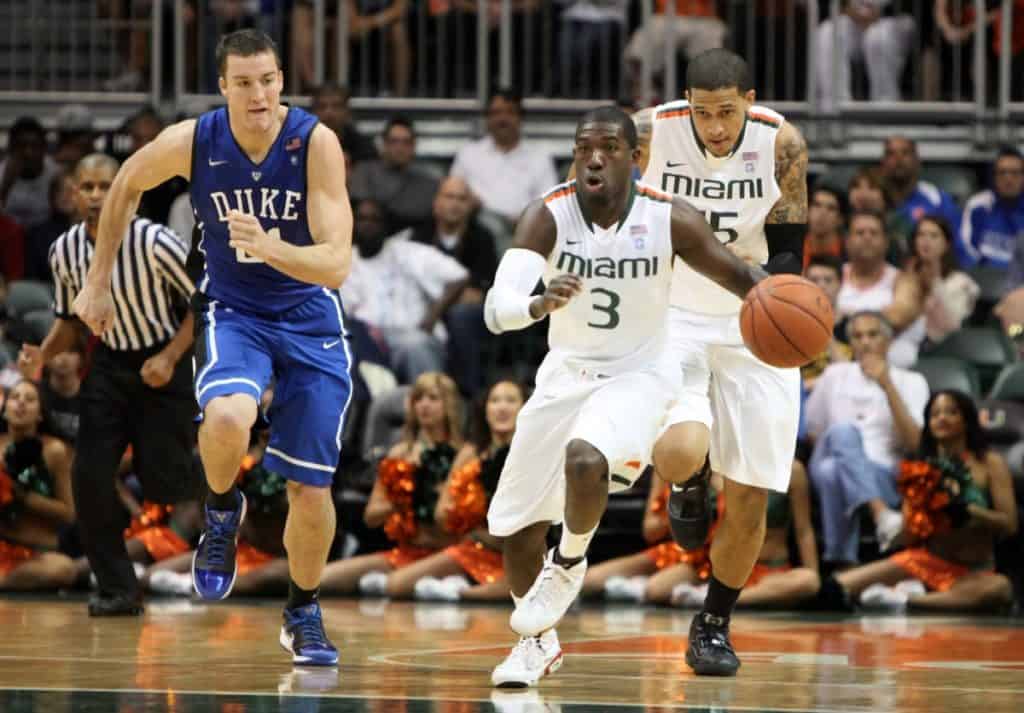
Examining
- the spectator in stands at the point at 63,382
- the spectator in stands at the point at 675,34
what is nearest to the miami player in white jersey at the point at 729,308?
the spectator in stands at the point at 63,382

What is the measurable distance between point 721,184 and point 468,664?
199 cm

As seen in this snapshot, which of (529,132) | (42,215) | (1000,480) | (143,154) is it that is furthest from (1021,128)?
(143,154)

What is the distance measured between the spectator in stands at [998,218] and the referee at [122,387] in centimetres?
549

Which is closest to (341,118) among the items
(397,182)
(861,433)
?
(397,182)

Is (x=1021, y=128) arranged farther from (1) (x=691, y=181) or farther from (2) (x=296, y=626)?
(2) (x=296, y=626)

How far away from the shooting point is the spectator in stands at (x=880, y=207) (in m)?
12.6

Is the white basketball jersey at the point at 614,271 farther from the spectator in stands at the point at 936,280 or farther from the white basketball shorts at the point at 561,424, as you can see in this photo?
the spectator in stands at the point at 936,280

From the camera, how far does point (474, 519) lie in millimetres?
11344

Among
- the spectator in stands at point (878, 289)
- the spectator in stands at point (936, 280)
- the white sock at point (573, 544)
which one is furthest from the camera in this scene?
the spectator in stands at point (936, 280)

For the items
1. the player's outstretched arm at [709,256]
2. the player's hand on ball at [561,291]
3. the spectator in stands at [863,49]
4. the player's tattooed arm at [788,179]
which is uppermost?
the spectator in stands at [863,49]

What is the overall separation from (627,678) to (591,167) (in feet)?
5.85

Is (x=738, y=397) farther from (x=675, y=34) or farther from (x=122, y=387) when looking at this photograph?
(x=675, y=34)

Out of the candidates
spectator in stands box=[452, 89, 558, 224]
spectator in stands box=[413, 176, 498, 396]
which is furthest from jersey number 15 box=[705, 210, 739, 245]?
spectator in stands box=[452, 89, 558, 224]

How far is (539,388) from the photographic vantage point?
7.22 m
